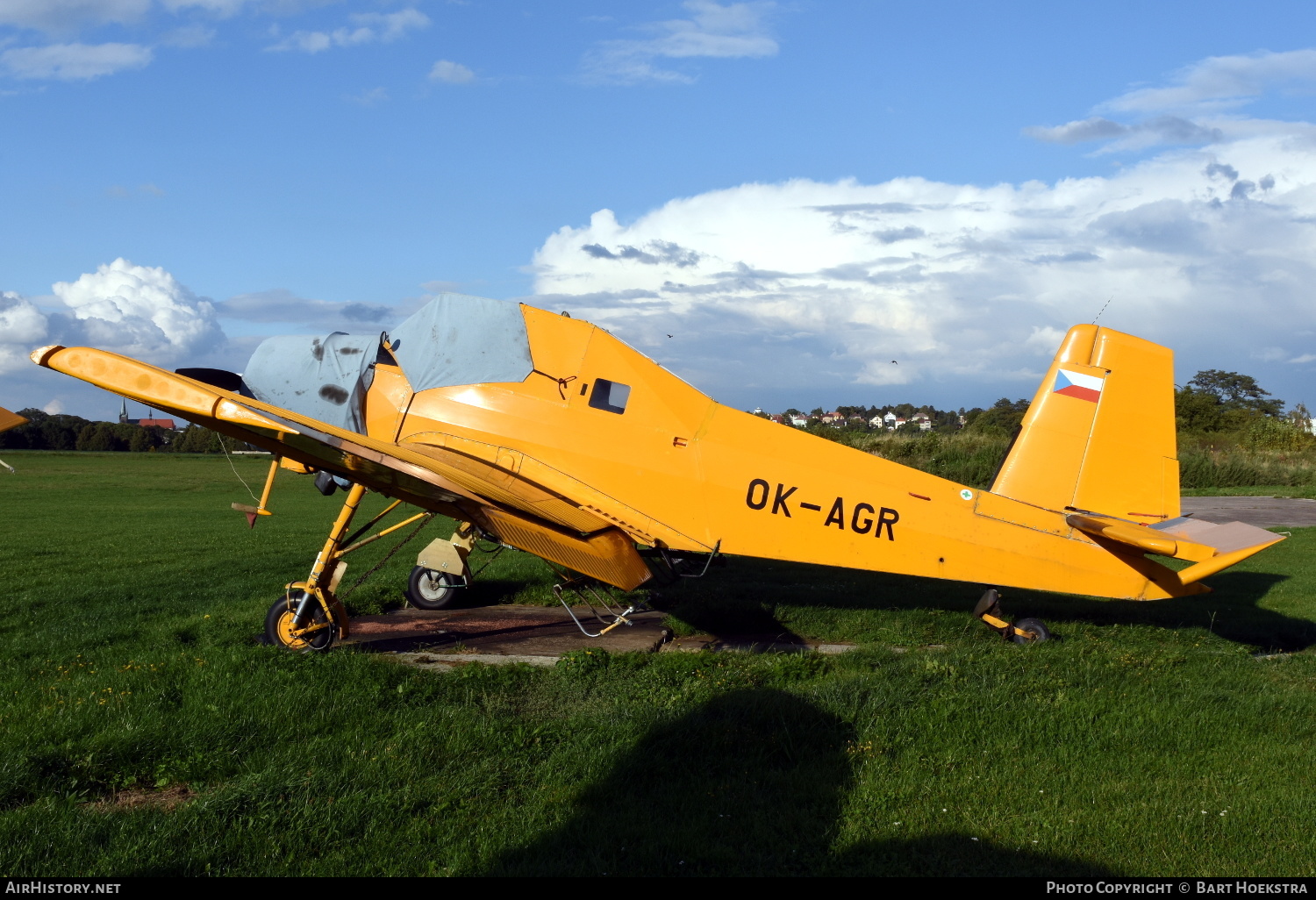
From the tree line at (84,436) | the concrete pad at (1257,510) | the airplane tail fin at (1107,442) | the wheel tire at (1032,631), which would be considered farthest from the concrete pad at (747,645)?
the tree line at (84,436)

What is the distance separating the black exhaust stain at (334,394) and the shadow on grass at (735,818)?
436 centimetres

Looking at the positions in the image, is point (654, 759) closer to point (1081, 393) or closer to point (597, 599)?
point (597, 599)

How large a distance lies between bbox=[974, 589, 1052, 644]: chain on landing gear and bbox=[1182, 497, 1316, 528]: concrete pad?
40.8ft

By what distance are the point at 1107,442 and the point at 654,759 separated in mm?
5489

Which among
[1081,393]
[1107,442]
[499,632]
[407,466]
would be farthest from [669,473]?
[1107,442]

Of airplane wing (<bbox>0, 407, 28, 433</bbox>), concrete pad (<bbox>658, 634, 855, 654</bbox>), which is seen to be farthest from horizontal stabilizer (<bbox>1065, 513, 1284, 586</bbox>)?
airplane wing (<bbox>0, 407, 28, 433</bbox>)

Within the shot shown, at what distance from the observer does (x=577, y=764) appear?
4801 mm

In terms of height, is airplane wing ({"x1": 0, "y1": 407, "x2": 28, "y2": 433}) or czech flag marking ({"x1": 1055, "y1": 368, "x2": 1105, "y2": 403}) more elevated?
czech flag marking ({"x1": 1055, "y1": 368, "x2": 1105, "y2": 403})

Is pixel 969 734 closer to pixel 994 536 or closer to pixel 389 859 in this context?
pixel 994 536

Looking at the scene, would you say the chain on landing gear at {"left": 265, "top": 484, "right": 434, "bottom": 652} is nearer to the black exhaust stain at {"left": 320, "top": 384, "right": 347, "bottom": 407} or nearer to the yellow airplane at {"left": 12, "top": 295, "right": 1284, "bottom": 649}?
the yellow airplane at {"left": 12, "top": 295, "right": 1284, "bottom": 649}

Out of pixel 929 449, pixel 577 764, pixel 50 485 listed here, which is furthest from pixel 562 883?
pixel 50 485

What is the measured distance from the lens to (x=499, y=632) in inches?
335

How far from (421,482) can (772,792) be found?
335cm

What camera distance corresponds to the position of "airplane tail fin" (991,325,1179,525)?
8023 millimetres
